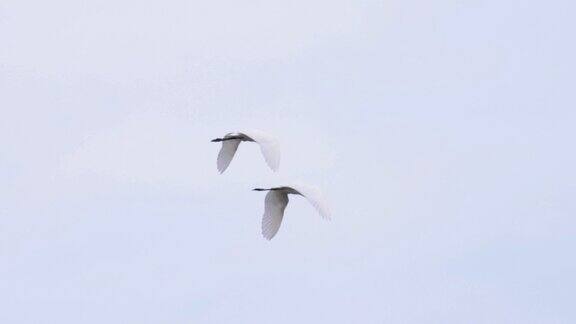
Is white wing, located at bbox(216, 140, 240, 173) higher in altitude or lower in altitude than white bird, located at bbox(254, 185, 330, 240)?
higher

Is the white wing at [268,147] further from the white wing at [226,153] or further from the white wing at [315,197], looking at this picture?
the white wing at [226,153]

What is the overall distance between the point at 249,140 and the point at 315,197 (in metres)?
5.66

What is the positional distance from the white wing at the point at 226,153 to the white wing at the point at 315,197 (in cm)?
587

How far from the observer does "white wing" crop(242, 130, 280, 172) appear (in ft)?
270

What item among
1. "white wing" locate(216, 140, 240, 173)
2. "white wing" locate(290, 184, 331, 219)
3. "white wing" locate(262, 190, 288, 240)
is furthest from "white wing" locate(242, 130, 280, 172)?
"white wing" locate(216, 140, 240, 173)

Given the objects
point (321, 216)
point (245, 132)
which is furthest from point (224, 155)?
point (321, 216)

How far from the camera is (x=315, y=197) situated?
270 ft

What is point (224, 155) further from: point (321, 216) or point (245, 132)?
point (321, 216)

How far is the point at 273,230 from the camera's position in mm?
84125

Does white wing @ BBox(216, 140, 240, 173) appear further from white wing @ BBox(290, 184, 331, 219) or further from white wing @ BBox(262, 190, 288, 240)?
white wing @ BBox(290, 184, 331, 219)

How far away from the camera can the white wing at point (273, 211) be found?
84.1 m

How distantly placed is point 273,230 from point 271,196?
158 cm

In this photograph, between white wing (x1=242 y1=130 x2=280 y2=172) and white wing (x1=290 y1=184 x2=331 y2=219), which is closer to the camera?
white wing (x1=290 y1=184 x2=331 y2=219)

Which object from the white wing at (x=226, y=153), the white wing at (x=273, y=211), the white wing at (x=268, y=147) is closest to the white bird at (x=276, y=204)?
the white wing at (x=273, y=211)
